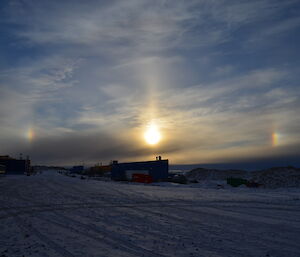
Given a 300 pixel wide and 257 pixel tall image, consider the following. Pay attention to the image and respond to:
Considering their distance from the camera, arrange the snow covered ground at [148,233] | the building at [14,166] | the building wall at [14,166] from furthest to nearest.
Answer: the building wall at [14,166] → the building at [14,166] → the snow covered ground at [148,233]

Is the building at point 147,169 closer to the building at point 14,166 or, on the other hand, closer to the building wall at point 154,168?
the building wall at point 154,168

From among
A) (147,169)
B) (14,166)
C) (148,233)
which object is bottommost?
(148,233)

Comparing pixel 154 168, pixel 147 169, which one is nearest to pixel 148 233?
pixel 154 168

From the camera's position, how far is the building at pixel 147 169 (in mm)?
58219

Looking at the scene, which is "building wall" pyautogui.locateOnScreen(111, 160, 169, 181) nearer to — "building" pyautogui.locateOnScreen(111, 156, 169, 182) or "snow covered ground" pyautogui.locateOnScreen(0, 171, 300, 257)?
"building" pyautogui.locateOnScreen(111, 156, 169, 182)

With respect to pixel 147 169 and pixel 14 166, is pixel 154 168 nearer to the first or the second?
pixel 147 169

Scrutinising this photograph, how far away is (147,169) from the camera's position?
2384 inches

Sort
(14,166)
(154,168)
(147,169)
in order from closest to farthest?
(154,168) < (147,169) < (14,166)

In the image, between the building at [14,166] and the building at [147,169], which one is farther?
the building at [14,166]

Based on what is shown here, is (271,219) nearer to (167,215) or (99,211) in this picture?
(167,215)

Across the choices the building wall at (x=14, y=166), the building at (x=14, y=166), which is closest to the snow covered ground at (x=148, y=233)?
the building at (x=14, y=166)

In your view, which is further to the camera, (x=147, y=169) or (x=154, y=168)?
(x=147, y=169)

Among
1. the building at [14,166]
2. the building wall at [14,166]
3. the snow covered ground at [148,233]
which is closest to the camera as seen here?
the snow covered ground at [148,233]

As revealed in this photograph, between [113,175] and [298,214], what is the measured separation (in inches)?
2372
